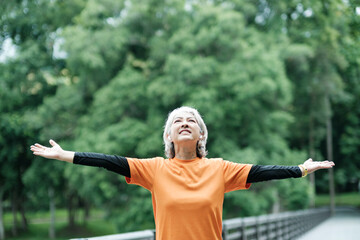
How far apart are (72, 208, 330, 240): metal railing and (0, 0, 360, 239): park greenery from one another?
269 cm

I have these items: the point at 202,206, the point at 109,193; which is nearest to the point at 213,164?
the point at 202,206

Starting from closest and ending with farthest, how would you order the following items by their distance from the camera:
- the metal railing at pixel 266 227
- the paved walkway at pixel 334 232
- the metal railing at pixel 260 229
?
the metal railing at pixel 260 229
the metal railing at pixel 266 227
the paved walkway at pixel 334 232

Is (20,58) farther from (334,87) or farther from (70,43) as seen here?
(334,87)

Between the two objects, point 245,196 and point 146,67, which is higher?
point 146,67

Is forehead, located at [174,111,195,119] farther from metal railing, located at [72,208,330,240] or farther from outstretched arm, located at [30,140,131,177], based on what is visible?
metal railing, located at [72,208,330,240]

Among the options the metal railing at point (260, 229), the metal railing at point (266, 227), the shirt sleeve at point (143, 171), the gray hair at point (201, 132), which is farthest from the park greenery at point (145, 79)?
the shirt sleeve at point (143, 171)

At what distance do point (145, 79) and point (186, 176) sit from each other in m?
14.2

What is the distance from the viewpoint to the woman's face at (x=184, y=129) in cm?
259

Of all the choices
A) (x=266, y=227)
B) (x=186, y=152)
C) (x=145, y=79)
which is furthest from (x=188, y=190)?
(x=145, y=79)

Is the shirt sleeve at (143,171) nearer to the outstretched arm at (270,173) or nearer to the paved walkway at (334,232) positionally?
the outstretched arm at (270,173)

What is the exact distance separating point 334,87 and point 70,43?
13937 mm

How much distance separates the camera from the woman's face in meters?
2.59

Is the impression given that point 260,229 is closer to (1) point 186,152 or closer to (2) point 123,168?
(1) point 186,152

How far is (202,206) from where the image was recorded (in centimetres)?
231
